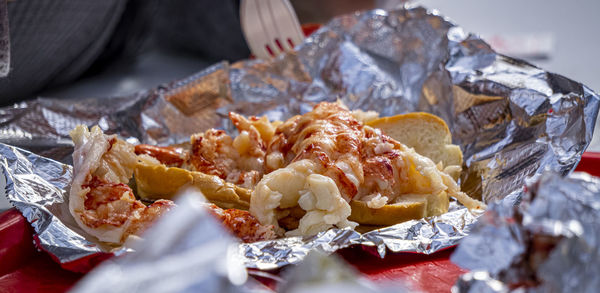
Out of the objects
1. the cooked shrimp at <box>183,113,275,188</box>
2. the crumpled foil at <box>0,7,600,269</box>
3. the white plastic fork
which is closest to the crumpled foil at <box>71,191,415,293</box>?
the crumpled foil at <box>0,7,600,269</box>

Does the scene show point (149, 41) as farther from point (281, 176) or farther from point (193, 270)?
point (193, 270)

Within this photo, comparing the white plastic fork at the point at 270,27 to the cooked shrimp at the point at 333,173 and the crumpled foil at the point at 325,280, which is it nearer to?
the cooked shrimp at the point at 333,173

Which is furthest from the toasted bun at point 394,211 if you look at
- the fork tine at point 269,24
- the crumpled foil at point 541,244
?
the fork tine at point 269,24

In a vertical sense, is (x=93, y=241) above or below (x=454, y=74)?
below

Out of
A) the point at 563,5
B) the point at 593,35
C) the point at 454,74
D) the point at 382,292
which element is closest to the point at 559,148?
the point at 454,74

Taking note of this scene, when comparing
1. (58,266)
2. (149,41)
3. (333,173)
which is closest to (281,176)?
(333,173)

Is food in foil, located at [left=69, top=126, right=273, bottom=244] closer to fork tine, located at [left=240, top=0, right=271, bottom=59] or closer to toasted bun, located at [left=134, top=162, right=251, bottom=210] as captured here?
toasted bun, located at [left=134, top=162, right=251, bottom=210]

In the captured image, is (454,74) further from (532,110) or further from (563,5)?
(563,5)
